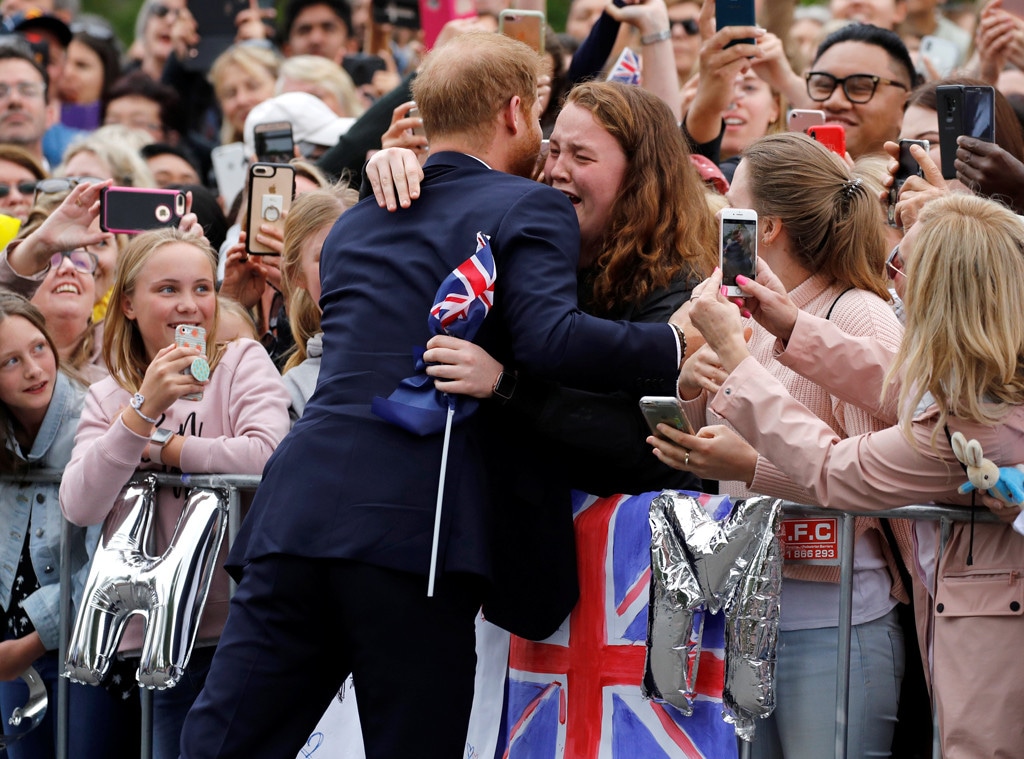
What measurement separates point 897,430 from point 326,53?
7375 millimetres

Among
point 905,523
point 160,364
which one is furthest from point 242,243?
point 905,523

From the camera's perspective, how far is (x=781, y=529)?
3.72 m

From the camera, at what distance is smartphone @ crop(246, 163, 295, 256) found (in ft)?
17.8

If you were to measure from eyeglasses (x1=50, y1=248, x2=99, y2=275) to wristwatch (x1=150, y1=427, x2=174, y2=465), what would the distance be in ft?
4.35

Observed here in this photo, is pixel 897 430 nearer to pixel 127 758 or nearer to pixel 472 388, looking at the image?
pixel 472 388

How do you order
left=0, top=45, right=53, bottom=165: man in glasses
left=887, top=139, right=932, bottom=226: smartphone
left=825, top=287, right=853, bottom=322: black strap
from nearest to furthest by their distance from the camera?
left=825, top=287, right=853, bottom=322: black strap → left=887, top=139, right=932, bottom=226: smartphone → left=0, top=45, right=53, bottom=165: man in glasses

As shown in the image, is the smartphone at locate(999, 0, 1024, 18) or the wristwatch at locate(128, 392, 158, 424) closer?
the wristwatch at locate(128, 392, 158, 424)

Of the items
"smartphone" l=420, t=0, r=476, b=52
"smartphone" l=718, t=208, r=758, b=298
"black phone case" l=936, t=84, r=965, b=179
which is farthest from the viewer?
"smartphone" l=420, t=0, r=476, b=52

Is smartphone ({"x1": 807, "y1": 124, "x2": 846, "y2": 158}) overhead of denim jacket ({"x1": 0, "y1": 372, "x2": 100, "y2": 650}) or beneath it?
overhead

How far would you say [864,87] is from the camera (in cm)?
584

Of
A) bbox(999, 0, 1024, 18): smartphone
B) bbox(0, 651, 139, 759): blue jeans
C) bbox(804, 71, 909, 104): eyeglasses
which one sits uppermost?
bbox(999, 0, 1024, 18): smartphone

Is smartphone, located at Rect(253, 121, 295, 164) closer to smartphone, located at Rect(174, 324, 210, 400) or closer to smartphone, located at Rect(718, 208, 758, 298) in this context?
smartphone, located at Rect(174, 324, 210, 400)

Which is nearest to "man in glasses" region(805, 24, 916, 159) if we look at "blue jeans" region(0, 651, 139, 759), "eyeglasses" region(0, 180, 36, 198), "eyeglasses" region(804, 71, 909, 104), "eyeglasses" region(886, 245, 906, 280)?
"eyeglasses" region(804, 71, 909, 104)

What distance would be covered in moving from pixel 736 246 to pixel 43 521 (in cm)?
268
